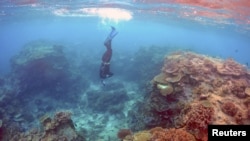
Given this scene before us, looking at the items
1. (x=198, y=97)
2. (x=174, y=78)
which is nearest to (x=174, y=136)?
(x=198, y=97)

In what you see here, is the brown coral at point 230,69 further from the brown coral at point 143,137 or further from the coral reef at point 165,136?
the brown coral at point 143,137

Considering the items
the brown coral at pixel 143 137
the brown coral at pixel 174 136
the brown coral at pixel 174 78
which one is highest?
the brown coral at pixel 174 78

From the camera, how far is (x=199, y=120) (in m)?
8.69

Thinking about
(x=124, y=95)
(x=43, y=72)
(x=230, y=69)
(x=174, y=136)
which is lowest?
(x=124, y=95)

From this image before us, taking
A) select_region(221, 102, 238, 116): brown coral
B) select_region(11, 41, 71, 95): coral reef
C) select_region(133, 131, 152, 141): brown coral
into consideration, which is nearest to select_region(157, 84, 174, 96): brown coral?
select_region(221, 102, 238, 116): brown coral

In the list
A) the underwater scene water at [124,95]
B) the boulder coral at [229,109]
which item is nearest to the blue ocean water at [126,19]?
the underwater scene water at [124,95]

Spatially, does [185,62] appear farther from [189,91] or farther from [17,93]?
[17,93]

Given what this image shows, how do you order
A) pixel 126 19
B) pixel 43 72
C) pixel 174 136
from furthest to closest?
1. pixel 126 19
2. pixel 43 72
3. pixel 174 136

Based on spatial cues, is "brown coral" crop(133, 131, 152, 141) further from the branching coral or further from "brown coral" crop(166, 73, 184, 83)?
"brown coral" crop(166, 73, 184, 83)

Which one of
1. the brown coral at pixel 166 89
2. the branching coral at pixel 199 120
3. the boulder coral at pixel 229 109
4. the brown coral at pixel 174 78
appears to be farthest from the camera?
the brown coral at pixel 174 78

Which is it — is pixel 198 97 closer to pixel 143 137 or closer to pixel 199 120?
pixel 199 120

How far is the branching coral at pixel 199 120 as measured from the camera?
27.8 ft

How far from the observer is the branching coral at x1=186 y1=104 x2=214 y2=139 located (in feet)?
27.8

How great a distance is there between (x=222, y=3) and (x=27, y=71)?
21077mm
